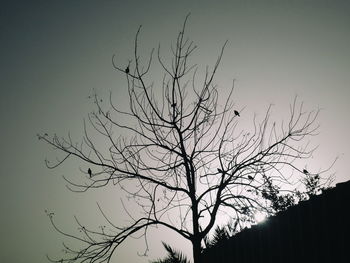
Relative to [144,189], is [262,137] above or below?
above

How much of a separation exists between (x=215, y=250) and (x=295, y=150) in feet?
9.41

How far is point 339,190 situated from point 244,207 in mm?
2252

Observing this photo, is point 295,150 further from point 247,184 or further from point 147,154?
point 147,154

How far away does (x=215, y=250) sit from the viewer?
6.79m

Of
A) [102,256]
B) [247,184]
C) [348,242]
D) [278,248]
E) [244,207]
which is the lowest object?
[348,242]

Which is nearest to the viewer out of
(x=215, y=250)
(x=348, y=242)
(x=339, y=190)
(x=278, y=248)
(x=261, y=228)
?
(x=348, y=242)

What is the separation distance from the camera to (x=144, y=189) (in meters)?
5.69

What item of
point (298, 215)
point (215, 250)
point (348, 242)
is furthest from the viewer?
point (215, 250)

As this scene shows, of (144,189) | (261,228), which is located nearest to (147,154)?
(144,189)

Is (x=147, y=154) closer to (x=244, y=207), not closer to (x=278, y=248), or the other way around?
(x=244, y=207)

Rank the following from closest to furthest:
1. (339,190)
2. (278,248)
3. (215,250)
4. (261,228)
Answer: (339,190) < (278,248) < (261,228) < (215,250)

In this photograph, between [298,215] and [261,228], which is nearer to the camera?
[298,215]

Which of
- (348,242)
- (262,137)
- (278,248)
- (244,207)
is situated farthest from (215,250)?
(348,242)

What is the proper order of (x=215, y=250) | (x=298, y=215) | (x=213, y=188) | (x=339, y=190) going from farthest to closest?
(x=215, y=250) < (x=213, y=188) < (x=298, y=215) < (x=339, y=190)
